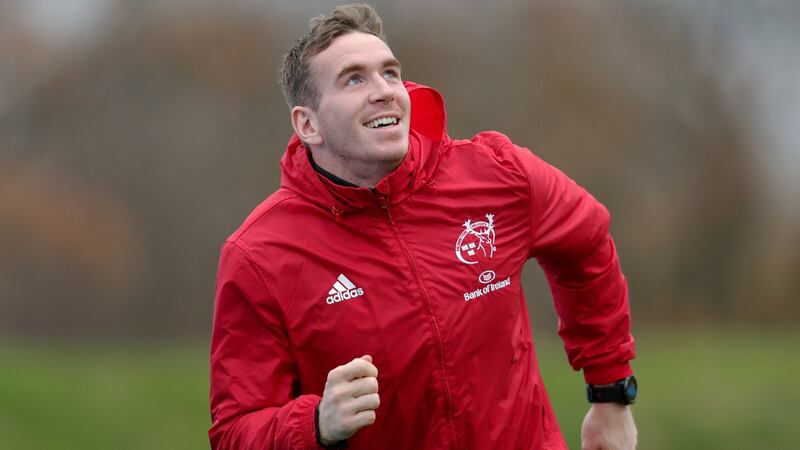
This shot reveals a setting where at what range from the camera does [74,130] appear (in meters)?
15.3

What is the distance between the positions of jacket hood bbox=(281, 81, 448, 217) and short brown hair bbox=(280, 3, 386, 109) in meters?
0.17

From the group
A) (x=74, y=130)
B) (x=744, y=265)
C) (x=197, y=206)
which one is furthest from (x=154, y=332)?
(x=744, y=265)

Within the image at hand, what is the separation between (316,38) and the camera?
12.7ft

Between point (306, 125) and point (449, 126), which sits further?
point (449, 126)

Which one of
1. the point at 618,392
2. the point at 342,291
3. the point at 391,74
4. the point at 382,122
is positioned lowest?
the point at 618,392

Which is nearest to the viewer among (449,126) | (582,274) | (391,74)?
(391,74)

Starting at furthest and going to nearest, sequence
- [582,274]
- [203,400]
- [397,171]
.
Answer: [203,400]
[582,274]
[397,171]

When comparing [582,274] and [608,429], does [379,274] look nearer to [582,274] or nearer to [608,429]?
[582,274]

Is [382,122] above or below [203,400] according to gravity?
above

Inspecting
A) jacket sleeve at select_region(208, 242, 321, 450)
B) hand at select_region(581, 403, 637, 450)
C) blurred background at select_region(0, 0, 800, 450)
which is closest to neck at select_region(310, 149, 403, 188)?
jacket sleeve at select_region(208, 242, 321, 450)

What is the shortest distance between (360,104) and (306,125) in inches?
9.6

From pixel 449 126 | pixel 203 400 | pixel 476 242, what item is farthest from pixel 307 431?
pixel 449 126

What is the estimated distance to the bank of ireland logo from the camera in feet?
12.1

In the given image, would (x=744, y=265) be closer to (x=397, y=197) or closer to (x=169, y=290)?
(x=169, y=290)
